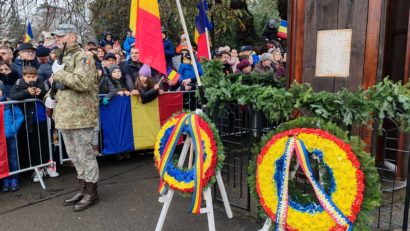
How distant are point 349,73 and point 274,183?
181 centimetres

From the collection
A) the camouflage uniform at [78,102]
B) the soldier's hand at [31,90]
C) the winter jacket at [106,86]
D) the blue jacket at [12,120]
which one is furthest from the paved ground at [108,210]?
the winter jacket at [106,86]

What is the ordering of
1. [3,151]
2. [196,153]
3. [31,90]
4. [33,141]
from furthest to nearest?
[33,141] → [31,90] → [3,151] → [196,153]

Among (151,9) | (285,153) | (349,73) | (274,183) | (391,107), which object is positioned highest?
(151,9)

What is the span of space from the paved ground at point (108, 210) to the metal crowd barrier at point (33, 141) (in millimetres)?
256

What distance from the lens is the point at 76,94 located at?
13.6 ft

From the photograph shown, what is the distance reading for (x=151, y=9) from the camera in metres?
3.38

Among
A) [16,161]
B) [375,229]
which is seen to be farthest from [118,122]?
[375,229]

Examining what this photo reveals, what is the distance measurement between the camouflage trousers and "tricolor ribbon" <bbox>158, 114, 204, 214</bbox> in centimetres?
122

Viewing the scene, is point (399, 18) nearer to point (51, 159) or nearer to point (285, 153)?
point (285, 153)

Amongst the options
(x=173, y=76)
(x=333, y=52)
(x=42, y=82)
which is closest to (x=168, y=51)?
(x=173, y=76)

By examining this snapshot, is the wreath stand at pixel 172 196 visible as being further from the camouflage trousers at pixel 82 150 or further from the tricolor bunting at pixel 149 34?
the camouflage trousers at pixel 82 150

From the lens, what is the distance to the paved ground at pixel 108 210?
392cm

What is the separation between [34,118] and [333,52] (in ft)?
13.1

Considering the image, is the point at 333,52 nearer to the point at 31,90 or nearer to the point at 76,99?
the point at 76,99
